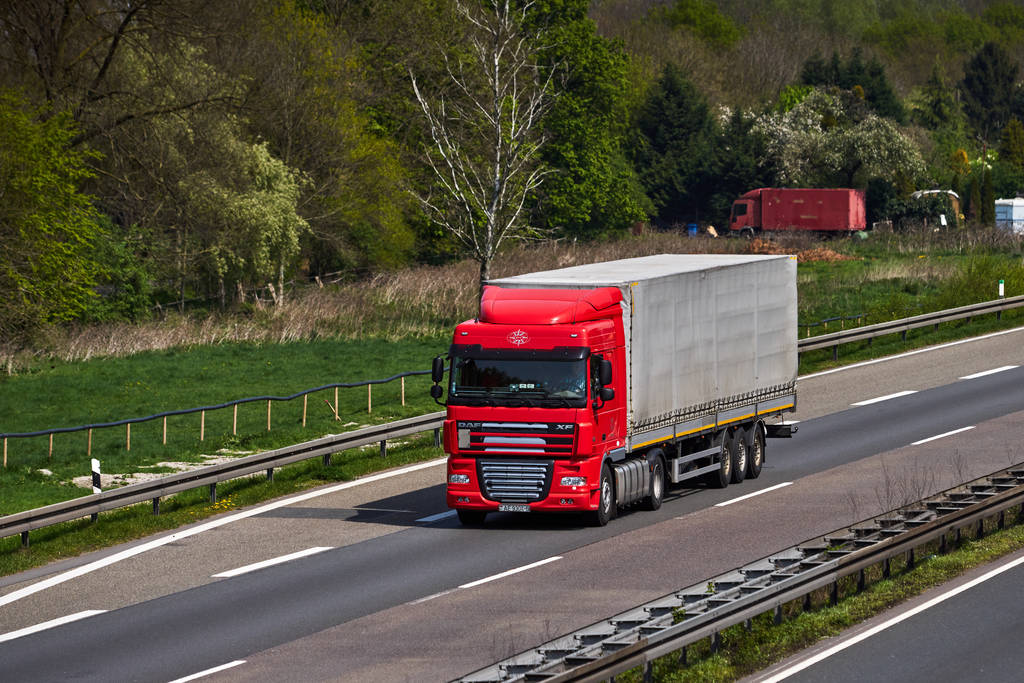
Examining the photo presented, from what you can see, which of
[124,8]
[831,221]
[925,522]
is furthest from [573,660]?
[831,221]

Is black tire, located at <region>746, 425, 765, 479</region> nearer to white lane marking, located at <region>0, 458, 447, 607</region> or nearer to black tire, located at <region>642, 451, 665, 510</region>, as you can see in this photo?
black tire, located at <region>642, 451, 665, 510</region>

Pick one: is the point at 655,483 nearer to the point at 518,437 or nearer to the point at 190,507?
the point at 518,437

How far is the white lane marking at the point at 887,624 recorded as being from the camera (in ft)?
42.3

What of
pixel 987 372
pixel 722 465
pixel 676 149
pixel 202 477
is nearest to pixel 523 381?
pixel 722 465

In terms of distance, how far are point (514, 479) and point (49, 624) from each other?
6639mm

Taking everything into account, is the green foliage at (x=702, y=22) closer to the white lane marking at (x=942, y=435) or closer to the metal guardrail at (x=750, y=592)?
the white lane marking at (x=942, y=435)

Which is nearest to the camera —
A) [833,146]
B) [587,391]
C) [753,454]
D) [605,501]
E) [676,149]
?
→ [587,391]

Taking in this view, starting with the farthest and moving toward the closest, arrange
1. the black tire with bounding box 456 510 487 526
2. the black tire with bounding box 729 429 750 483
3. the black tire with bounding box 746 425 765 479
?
1. the black tire with bounding box 746 425 765 479
2. the black tire with bounding box 729 429 750 483
3. the black tire with bounding box 456 510 487 526

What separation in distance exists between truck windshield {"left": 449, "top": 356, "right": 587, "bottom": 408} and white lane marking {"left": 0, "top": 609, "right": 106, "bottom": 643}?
5904 millimetres

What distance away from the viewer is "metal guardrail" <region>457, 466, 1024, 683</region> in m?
11.8

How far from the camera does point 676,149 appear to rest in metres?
97.6

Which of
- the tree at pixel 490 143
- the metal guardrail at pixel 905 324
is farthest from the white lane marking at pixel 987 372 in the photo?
the tree at pixel 490 143

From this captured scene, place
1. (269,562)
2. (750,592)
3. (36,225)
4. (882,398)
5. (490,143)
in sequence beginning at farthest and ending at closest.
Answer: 1. (490,143)
2. (36,225)
3. (882,398)
4. (269,562)
5. (750,592)

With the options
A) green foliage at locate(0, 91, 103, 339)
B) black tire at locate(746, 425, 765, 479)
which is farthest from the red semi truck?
green foliage at locate(0, 91, 103, 339)
